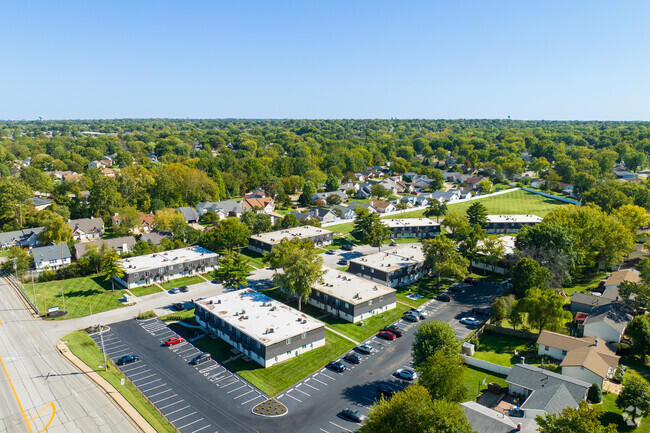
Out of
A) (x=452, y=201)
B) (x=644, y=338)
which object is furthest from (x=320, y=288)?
(x=452, y=201)

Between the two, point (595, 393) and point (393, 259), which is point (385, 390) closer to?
point (595, 393)

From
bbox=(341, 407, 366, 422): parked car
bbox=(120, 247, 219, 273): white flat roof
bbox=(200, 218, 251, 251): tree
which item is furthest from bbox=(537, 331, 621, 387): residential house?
bbox=(200, 218, 251, 251): tree

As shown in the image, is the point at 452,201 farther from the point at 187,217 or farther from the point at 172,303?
the point at 172,303

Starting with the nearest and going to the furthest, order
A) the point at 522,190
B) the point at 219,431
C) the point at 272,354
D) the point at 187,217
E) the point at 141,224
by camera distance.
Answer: the point at 219,431 → the point at 272,354 → the point at 141,224 → the point at 187,217 → the point at 522,190

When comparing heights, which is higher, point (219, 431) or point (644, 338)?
point (644, 338)

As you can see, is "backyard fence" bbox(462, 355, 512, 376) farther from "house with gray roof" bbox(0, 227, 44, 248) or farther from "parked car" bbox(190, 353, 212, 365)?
"house with gray roof" bbox(0, 227, 44, 248)

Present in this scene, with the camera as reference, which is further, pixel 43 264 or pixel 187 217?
pixel 187 217

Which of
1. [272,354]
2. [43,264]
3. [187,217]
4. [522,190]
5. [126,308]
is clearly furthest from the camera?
[522,190]

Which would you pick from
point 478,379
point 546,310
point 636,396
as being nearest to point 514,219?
point 546,310
